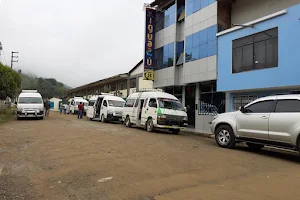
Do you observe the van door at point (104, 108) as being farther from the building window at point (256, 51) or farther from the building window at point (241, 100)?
the building window at point (256, 51)

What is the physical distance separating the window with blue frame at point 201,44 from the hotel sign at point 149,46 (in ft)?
15.8

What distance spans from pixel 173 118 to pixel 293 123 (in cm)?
770

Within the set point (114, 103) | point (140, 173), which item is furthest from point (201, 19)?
point (140, 173)

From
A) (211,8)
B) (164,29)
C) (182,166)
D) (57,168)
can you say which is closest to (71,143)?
(57,168)

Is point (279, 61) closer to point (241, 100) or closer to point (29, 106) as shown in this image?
point (241, 100)

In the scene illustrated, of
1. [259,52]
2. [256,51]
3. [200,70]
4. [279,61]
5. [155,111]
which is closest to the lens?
[279,61]

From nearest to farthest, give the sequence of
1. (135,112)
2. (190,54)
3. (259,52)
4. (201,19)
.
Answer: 1. (259,52)
2. (135,112)
3. (201,19)
4. (190,54)

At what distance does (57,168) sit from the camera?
700 centimetres

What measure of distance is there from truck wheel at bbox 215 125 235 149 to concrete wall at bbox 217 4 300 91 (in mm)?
4846

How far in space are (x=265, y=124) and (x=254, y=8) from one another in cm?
1041

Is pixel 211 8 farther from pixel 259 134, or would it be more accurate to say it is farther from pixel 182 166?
pixel 182 166

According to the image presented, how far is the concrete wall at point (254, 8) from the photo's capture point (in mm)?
15747

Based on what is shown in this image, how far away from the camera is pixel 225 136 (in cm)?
1081

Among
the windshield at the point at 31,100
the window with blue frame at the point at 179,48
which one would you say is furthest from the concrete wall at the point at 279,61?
the windshield at the point at 31,100
